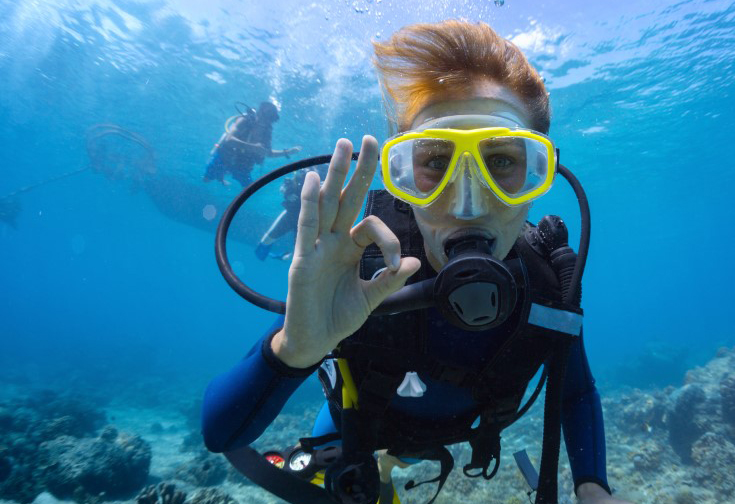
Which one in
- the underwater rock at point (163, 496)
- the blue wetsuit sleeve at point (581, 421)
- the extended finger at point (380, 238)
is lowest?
the blue wetsuit sleeve at point (581, 421)

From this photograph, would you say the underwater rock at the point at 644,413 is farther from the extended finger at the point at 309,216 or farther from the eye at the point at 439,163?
the extended finger at the point at 309,216

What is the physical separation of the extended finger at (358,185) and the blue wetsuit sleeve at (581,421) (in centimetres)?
199

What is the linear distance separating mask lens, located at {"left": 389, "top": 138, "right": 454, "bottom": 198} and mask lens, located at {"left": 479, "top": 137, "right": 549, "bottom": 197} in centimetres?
22

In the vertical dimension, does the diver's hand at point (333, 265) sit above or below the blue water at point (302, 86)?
below

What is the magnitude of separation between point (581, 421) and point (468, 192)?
1.99 meters

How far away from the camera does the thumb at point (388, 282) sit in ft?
4.60

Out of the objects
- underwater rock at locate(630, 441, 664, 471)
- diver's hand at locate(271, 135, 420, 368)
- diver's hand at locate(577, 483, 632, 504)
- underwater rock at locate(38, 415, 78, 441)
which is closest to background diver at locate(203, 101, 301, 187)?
underwater rock at locate(38, 415, 78, 441)

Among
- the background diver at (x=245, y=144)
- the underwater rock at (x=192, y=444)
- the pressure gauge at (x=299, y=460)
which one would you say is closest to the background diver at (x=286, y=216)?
the background diver at (x=245, y=144)

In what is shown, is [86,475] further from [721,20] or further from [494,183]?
[721,20]

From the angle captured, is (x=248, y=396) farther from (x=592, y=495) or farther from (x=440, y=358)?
(x=592, y=495)

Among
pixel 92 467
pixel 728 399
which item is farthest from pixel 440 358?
pixel 728 399

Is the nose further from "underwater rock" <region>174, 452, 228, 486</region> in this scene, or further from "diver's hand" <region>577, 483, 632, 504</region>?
"underwater rock" <region>174, 452, 228, 486</region>

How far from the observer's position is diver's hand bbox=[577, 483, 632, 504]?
2235 millimetres

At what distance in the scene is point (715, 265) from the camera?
345 ft
